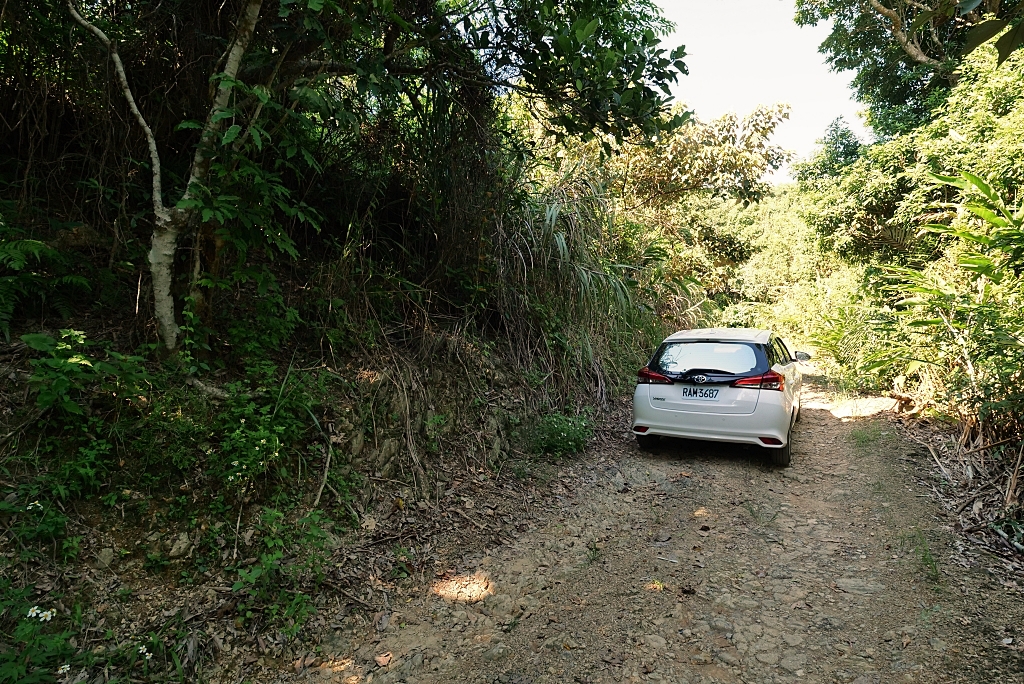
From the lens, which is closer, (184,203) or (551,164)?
(184,203)

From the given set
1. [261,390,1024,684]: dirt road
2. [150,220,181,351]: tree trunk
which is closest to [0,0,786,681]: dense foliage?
[150,220,181,351]: tree trunk

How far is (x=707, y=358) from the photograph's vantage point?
19.2 ft

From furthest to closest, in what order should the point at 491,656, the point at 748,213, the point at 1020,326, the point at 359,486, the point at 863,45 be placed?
the point at 748,213
the point at 863,45
the point at 1020,326
the point at 359,486
the point at 491,656

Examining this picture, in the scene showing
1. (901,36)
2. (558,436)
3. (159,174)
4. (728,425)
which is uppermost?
(901,36)

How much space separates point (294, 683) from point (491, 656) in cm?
108

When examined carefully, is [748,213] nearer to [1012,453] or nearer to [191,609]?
[1012,453]

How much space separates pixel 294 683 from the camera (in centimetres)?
285

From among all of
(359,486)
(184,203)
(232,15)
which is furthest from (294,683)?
(232,15)

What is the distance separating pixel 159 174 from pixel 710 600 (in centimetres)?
485

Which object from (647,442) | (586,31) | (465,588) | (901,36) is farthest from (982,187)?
(901,36)

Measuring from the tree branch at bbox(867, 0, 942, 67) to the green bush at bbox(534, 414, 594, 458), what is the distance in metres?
15.1

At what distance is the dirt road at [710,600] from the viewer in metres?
2.99

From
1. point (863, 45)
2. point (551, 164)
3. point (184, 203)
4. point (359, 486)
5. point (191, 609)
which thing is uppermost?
point (863, 45)

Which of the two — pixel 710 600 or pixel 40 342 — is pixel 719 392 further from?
pixel 40 342
